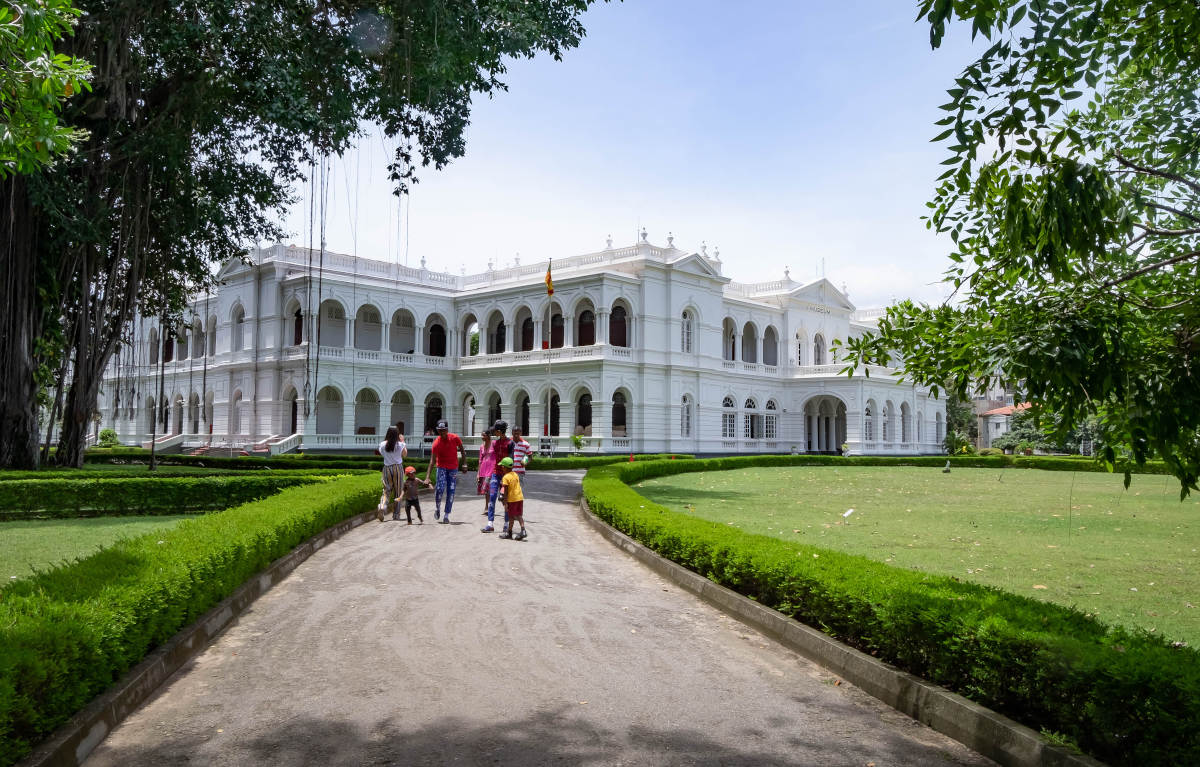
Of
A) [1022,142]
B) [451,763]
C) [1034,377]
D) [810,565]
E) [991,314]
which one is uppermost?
[1022,142]

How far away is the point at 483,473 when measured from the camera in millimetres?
13555

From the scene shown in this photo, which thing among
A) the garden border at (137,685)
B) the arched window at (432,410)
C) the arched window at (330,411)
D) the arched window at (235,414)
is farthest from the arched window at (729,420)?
the garden border at (137,685)

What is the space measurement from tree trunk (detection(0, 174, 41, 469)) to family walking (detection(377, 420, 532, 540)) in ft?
28.6

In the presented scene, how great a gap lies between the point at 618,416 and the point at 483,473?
25.9 meters

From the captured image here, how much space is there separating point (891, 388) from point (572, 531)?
3604 cm

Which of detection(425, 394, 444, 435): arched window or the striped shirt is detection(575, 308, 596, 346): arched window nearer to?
detection(425, 394, 444, 435): arched window

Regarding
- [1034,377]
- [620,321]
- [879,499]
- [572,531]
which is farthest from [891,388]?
[1034,377]

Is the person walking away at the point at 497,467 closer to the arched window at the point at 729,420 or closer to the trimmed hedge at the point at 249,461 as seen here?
the trimmed hedge at the point at 249,461

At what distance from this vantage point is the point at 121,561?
20.4 feet

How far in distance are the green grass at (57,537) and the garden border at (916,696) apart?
5894 mm

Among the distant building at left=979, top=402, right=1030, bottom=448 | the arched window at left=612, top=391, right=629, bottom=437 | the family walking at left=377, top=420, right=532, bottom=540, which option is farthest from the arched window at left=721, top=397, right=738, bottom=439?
the distant building at left=979, top=402, right=1030, bottom=448

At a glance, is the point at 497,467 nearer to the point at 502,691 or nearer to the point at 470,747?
the point at 502,691

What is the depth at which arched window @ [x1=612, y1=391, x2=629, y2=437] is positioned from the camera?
38.5 metres

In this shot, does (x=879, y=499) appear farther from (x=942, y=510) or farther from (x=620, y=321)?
(x=620, y=321)
